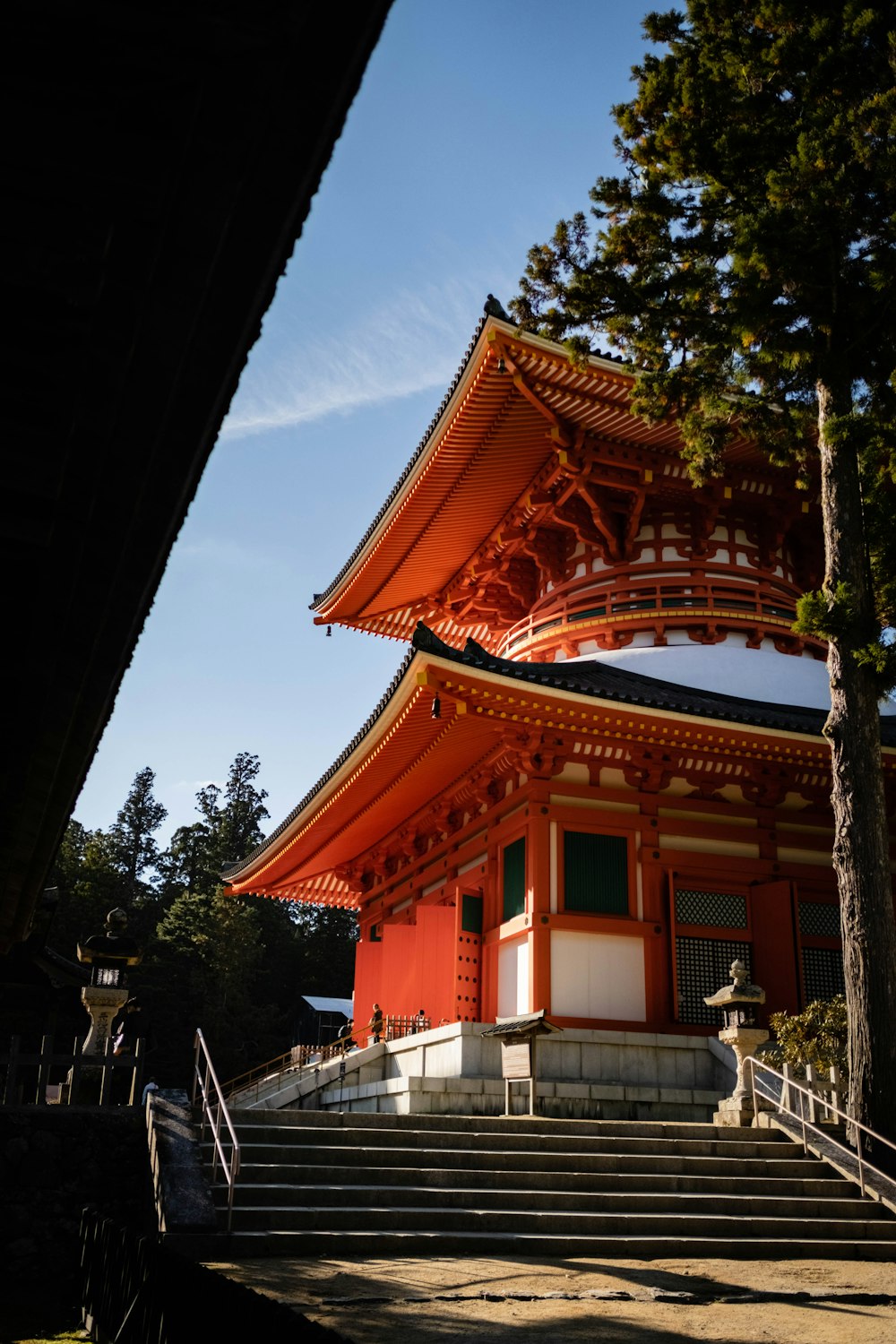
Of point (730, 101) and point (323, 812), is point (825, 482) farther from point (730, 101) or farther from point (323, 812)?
point (323, 812)

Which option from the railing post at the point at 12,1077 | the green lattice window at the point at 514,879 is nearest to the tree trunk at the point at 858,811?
the green lattice window at the point at 514,879

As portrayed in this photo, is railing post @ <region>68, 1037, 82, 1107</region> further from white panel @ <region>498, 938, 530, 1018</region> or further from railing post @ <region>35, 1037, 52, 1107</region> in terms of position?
white panel @ <region>498, 938, 530, 1018</region>

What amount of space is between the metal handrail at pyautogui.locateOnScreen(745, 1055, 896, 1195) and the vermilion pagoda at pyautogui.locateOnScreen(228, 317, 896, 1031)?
2.82 metres

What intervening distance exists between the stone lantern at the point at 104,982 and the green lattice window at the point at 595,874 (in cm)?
592

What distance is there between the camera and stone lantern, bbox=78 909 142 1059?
13656 millimetres

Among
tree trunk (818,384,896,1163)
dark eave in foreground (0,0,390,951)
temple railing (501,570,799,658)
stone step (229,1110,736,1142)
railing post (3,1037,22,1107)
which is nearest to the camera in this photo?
dark eave in foreground (0,0,390,951)

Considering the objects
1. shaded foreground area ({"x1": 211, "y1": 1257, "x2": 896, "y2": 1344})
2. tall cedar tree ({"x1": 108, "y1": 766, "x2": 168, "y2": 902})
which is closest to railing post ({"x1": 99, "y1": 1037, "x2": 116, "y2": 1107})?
shaded foreground area ({"x1": 211, "y1": 1257, "x2": 896, "y2": 1344})

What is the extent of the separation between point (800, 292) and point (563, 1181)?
9.48 m

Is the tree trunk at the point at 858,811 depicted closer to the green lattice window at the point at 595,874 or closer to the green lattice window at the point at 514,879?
the green lattice window at the point at 595,874

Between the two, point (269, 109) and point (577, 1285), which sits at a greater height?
point (269, 109)

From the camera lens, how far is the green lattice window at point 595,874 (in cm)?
1543

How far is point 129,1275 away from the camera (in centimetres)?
635

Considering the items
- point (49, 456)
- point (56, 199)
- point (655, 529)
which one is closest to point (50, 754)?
point (49, 456)

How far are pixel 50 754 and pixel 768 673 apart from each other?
15016mm
